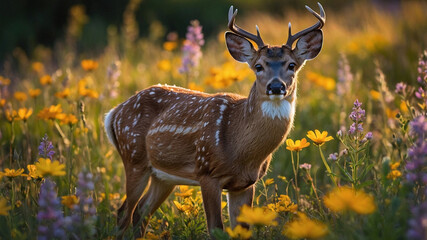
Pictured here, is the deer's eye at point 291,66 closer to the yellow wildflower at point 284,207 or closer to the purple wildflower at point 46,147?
the yellow wildflower at point 284,207

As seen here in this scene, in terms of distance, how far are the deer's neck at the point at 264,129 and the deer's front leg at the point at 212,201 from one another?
0.78 ft

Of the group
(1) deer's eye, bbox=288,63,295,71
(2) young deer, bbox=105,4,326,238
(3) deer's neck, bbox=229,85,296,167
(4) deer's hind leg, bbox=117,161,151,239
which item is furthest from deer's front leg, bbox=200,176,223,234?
(1) deer's eye, bbox=288,63,295,71

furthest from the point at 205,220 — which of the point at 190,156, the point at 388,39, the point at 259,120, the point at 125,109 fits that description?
the point at 388,39

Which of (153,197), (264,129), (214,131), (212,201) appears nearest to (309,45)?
(264,129)

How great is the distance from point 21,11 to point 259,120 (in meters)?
13.8

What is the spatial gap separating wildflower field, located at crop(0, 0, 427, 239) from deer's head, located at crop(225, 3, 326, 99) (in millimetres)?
383

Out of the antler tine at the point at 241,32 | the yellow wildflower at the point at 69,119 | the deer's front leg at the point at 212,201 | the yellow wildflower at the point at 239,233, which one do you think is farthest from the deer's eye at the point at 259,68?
the yellow wildflower at the point at 69,119

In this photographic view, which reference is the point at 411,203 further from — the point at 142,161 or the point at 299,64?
the point at 142,161

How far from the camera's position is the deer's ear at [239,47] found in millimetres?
4324

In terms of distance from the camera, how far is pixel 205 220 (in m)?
4.10

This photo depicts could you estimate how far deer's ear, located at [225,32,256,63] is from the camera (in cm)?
432

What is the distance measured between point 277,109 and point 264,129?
158 mm

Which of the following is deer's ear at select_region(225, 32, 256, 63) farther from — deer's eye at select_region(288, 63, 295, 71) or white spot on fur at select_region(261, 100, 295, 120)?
white spot on fur at select_region(261, 100, 295, 120)

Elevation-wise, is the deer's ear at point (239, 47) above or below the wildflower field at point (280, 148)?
above
